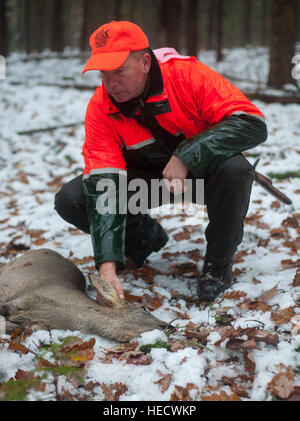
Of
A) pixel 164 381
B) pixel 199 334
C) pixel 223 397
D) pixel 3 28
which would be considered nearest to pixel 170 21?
pixel 3 28

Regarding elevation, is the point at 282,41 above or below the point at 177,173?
above

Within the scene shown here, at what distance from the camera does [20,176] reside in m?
6.04

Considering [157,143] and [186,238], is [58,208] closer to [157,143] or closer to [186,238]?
[157,143]

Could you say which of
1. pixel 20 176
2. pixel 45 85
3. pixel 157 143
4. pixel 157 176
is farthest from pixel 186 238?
pixel 45 85

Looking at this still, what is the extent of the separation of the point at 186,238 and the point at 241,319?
1558 mm

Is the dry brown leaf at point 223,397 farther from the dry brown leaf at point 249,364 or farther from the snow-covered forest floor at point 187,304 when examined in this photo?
the dry brown leaf at point 249,364

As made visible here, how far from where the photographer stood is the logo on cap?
2.34m

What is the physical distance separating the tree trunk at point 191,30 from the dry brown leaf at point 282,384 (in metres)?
12.3

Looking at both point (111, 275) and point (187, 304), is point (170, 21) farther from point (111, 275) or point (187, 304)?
point (111, 275)

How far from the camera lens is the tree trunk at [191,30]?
1283 centimetres

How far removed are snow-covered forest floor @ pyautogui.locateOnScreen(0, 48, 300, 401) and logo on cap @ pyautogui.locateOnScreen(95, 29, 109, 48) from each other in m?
1.71

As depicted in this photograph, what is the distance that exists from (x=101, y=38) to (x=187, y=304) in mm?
1855

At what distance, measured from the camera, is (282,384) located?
1.86m

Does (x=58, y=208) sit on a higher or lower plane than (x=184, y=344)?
higher
